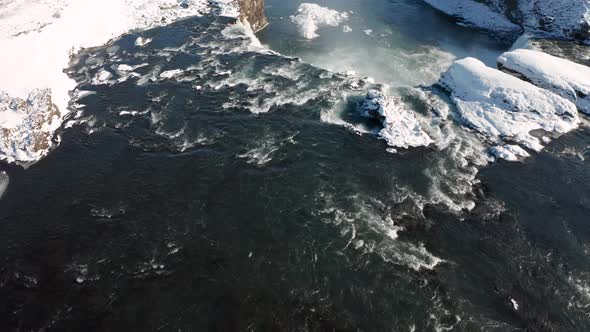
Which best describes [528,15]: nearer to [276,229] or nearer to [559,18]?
[559,18]

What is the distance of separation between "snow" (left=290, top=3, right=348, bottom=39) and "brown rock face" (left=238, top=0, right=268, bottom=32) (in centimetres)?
425

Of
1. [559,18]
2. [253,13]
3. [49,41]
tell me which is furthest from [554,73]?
[49,41]

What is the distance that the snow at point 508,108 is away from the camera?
99.3ft

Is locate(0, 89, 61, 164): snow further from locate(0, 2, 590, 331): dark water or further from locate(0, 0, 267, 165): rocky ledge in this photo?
locate(0, 2, 590, 331): dark water

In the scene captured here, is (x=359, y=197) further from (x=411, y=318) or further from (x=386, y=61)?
(x=386, y=61)

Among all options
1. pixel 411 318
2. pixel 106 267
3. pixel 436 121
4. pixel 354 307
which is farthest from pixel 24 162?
pixel 436 121

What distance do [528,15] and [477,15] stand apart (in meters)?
6.25

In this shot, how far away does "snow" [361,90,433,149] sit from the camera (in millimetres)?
29125

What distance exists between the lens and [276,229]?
901 inches

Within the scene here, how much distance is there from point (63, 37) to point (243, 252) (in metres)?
35.1

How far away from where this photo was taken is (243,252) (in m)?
21.6

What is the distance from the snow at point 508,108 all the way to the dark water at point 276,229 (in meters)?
1.84

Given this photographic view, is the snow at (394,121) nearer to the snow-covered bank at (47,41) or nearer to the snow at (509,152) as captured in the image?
the snow at (509,152)

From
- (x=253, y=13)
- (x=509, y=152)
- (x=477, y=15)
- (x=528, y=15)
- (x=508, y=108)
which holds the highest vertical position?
(x=528, y=15)
